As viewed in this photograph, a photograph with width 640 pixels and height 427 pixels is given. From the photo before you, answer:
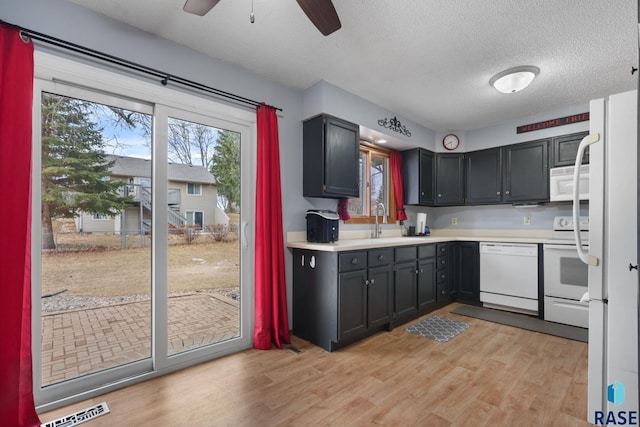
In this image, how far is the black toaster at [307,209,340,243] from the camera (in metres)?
2.88

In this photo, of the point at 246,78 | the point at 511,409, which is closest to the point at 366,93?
the point at 246,78

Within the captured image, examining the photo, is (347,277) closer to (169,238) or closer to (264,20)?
(169,238)

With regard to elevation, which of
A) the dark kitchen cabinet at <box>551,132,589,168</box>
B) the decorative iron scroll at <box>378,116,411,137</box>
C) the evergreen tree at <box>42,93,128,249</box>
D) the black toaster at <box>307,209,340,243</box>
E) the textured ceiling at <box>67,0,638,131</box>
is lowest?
the black toaster at <box>307,209,340,243</box>

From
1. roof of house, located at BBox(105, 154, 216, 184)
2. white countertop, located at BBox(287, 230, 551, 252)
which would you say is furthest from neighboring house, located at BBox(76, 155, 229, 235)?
white countertop, located at BBox(287, 230, 551, 252)

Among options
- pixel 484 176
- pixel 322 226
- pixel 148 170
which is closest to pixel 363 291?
pixel 322 226

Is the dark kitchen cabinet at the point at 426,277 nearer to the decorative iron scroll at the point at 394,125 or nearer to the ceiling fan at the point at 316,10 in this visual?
the decorative iron scroll at the point at 394,125

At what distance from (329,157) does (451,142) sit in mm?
2505

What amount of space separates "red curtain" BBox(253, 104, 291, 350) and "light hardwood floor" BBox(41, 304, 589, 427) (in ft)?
0.67

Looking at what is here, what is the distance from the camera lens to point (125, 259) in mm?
2178

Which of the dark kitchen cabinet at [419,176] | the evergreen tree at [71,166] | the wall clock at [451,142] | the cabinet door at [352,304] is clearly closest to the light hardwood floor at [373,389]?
the cabinet door at [352,304]

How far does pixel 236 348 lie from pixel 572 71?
392cm

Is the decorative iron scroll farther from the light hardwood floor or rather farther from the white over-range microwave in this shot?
the light hardwood floor

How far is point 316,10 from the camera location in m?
1.48

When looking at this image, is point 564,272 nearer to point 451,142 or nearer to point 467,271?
point 467,271
